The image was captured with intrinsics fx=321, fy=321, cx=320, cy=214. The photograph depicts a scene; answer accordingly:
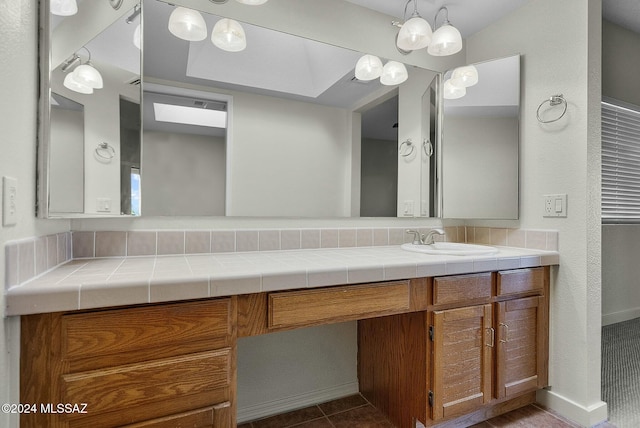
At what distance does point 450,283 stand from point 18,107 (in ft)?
5.31

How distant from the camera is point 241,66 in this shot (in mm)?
1628

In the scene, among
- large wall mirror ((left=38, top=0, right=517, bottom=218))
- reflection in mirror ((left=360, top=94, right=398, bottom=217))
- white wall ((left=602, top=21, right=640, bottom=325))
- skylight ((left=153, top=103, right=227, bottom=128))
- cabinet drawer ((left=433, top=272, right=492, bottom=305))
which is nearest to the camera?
large wall mirror ((left=38, top=0, right=517, bottom=218))

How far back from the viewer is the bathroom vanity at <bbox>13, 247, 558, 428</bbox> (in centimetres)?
86

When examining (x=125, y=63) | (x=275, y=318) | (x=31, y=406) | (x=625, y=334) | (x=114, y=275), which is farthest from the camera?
(x=625, y=334)

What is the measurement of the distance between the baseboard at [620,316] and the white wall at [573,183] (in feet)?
5.28

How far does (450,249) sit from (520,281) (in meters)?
0.40

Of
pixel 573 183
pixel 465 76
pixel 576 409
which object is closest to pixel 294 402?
pixel 576 409

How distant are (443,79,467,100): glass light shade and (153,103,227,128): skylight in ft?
4.87

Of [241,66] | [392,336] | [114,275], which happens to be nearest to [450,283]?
[392,336]

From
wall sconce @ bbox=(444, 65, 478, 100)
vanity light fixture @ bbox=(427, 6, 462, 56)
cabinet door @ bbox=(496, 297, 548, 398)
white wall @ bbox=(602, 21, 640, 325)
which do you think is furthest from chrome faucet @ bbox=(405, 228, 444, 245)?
white wall @ bbox=(602, 21, 640, 325)

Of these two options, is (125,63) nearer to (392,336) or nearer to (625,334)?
(392,336)

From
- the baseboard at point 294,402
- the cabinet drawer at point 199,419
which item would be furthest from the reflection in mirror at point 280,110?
the baseboard at point 294,402

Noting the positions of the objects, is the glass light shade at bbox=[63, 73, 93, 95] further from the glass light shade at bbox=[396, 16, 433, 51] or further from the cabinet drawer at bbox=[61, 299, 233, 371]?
the glass light shade at bbox=[396, 16, 433, 51]

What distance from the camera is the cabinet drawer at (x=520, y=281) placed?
155 centimetres
